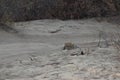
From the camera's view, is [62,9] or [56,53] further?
[62,9]

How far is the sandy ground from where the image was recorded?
6.78m

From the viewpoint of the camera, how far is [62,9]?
613 inches

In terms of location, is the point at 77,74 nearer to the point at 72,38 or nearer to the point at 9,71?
the point at 9,71

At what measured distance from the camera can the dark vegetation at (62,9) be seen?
14680 millimetres

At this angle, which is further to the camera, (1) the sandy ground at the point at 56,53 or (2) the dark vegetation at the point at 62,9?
(2) the dark vegetation at the point at 62,9

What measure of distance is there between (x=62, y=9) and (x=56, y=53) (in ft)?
22.9

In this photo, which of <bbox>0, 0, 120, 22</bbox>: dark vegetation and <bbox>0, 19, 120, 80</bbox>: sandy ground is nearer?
<bbox>0, 19, 120, 80</bbox>: sandy ground

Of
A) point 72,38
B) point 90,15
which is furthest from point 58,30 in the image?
point 90,15

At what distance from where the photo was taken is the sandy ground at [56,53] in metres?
6.78

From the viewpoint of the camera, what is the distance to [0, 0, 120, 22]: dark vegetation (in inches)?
578

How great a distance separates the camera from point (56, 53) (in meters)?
8.81

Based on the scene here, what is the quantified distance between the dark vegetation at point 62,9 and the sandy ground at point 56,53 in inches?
41.9

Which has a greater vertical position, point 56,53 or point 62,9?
point 56,53

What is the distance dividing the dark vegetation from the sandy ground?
1.07 m
